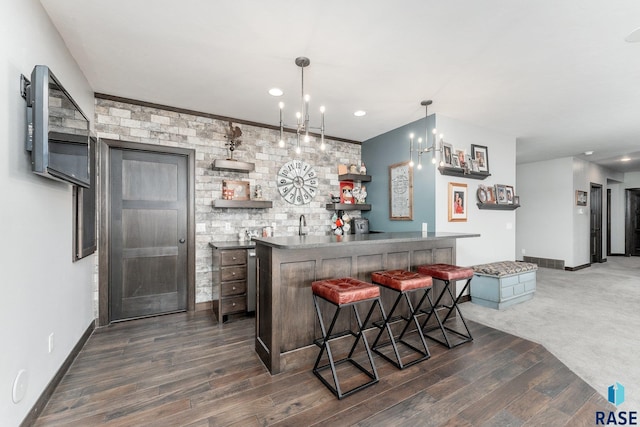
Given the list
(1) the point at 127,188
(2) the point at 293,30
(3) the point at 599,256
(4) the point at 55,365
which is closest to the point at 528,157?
(3) the point at 599,256

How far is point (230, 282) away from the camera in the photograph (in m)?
3.52

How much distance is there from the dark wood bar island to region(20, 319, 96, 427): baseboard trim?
4.95ft

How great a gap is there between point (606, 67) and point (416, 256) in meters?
2.64

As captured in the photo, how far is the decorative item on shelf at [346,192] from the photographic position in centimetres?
517

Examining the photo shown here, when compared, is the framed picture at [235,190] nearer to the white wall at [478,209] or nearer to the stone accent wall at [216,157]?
the stone accent wall at [216,157]

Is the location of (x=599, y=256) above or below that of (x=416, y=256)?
below

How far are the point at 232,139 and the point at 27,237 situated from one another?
2650mm

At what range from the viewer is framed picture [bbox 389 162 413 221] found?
4.41 meters

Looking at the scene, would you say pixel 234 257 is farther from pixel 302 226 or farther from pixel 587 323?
pixel 587 323

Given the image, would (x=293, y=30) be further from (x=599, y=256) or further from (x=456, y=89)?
(x=599, y=256)

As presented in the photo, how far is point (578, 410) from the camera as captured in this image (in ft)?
6.24

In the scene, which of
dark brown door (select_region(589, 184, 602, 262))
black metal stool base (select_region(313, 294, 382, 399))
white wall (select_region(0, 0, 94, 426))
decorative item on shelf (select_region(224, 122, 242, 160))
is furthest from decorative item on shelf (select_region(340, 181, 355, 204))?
dark brown door (select_region(589, 184, 602, 262))

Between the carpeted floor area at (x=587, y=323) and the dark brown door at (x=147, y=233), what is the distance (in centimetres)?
400

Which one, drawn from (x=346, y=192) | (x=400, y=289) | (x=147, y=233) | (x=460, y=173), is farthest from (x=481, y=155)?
(x=147, y=233)
